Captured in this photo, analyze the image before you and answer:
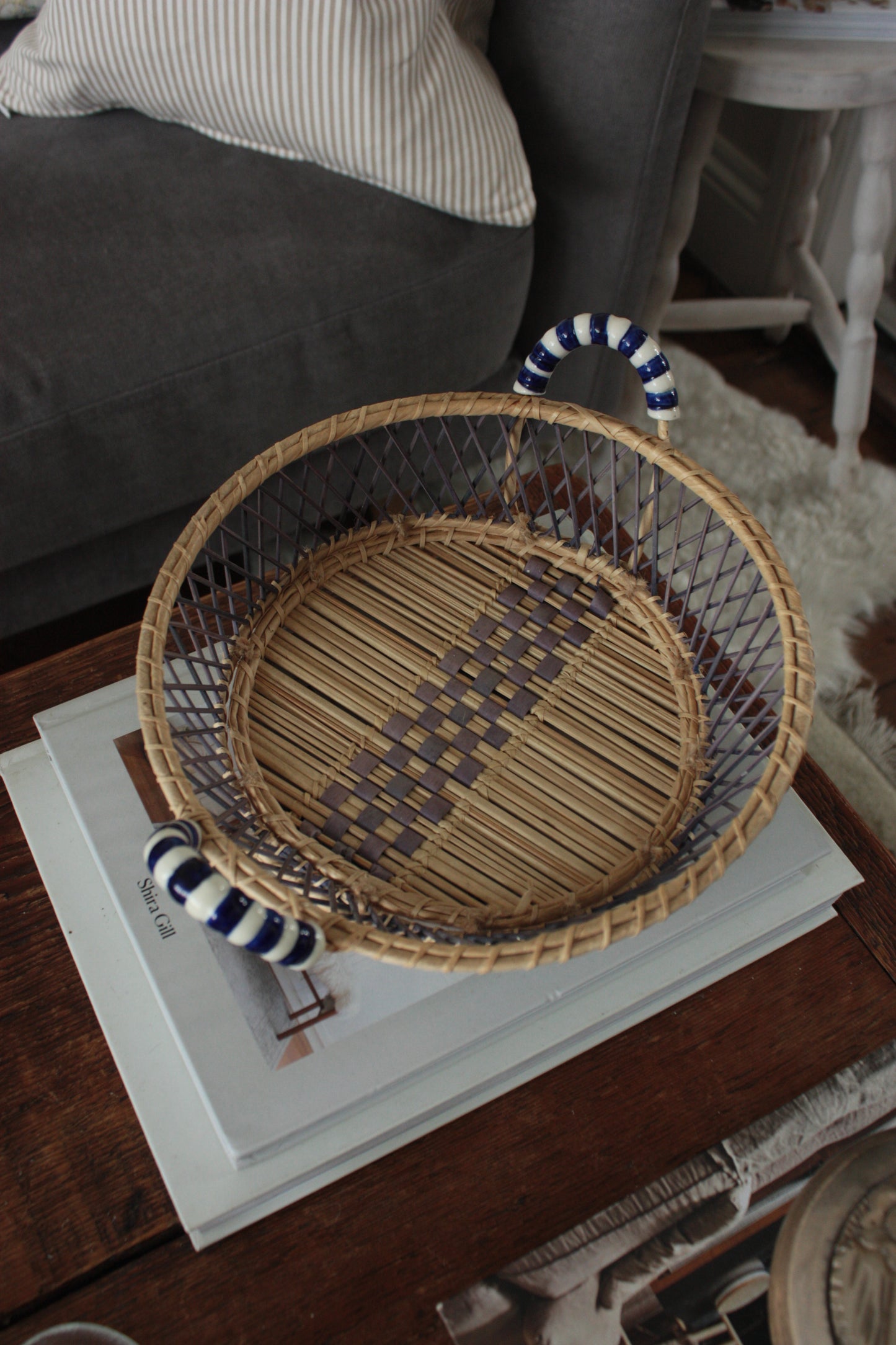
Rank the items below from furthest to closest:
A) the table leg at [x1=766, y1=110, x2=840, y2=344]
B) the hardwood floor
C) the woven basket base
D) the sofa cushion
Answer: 1. the hardwood floor
2. the table leg at [x1=766, y1=110, x2=840, y2=344]
3. the sofa cushion
4. the woven basket base

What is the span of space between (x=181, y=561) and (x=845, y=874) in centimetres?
36

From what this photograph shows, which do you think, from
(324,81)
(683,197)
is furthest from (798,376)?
(324,81)

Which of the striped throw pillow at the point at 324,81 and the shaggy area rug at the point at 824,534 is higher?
the striped throw pillow at the point at 324,81

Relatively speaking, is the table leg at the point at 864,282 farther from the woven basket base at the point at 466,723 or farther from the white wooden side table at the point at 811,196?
the woven basket base at the point at 466,723

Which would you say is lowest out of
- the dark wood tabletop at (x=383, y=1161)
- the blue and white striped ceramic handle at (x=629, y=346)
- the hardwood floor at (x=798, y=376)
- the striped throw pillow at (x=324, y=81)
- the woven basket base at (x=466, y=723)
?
the dark wood tabletop at (x=383, y=1161)

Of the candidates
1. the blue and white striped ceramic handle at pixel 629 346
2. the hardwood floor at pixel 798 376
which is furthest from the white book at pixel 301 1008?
the hardwood floor at pixel 798 376

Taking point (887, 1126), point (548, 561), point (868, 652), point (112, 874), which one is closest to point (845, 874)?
point (887, 1126)

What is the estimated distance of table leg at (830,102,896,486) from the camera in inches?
31.5

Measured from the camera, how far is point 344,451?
2.56ft

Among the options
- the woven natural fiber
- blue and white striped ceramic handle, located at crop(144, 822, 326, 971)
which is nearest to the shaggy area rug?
the woven natural fiber

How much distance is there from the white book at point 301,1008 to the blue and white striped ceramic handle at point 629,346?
22cm

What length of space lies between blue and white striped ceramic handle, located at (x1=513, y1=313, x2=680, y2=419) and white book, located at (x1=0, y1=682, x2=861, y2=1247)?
0.74 feet

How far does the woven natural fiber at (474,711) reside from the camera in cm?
43

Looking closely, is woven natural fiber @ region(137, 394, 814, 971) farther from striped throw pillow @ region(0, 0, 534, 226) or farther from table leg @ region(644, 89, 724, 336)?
table leg @ region(644, 89, 724, 336)
